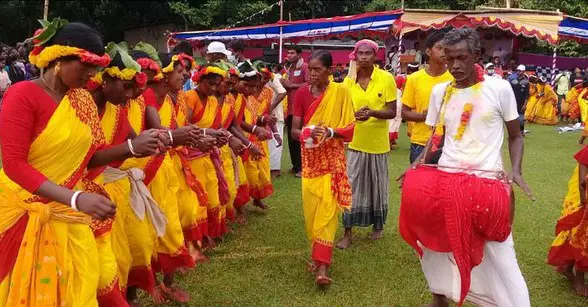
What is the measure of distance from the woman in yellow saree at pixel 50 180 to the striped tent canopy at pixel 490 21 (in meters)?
13.1

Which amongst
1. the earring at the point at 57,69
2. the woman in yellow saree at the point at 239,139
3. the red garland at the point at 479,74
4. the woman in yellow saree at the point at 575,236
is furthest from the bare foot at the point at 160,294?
the woman in yellow saree at the point at 575,236

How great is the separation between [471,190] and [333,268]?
7.22 ft

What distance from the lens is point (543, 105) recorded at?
1900cm

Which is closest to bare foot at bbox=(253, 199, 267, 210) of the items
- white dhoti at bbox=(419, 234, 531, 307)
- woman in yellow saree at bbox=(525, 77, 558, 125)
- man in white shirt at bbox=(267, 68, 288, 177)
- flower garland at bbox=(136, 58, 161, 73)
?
man in white shirt at bbox=(267, 68, 288, 177)

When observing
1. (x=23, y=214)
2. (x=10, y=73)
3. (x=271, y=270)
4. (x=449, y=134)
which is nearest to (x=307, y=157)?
(x=271, y=270)

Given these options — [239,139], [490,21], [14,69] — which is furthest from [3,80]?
[490,21]

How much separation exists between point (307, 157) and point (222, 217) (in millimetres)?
1376

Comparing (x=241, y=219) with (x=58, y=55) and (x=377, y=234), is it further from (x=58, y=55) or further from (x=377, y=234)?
(x=58, y=55)

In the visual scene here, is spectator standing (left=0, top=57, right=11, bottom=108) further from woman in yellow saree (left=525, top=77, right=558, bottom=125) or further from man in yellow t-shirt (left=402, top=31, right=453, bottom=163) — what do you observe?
woman in yellow saree (left=525, top=77, right=558, bottom=125)

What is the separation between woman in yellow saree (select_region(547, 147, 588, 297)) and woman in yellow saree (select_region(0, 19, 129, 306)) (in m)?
3.56

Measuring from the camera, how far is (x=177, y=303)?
14.1 feet

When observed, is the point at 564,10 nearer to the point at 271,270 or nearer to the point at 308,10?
the point at 308,10

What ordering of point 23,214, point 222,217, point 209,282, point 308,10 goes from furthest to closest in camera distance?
point 308,10 → point 222,217 → point 209,282 → point 23,214

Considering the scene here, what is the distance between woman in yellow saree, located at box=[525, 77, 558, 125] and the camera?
742 inches
